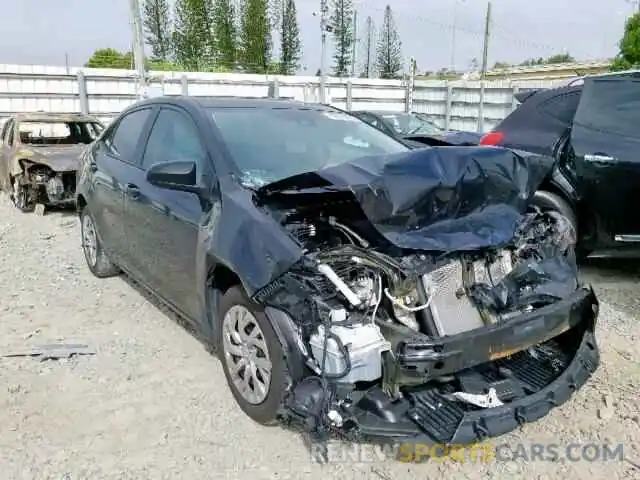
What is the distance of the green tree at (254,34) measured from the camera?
131 ft

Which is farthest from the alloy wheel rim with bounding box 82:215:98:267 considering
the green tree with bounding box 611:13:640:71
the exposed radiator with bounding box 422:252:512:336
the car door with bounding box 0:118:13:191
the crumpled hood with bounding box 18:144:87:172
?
the green tree with bounding box 611:13:640:71

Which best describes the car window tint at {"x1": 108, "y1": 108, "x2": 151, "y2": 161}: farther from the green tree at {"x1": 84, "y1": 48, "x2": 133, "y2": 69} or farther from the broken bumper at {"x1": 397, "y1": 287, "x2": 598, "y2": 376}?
the green tree at {"x1": 84, "y1": 48, "x2": 133, "y2": 69}

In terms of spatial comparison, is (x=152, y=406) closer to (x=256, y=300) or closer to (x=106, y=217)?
(x=256, y=300)

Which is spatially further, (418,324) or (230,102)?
(230,102)

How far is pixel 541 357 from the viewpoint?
3.21m

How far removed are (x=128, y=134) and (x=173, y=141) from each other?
0.95m

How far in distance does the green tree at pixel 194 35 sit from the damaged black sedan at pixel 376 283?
3822 cm

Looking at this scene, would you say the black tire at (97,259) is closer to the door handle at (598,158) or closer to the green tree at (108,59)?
the door handle at (598,158)

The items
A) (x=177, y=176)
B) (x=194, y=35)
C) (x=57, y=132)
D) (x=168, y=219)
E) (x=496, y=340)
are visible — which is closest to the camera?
(x=496, y=340)

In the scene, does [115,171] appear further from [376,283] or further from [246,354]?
[376,283]

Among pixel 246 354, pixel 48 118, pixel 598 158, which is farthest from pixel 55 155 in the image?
pixel 598 158

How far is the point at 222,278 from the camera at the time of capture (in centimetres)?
318

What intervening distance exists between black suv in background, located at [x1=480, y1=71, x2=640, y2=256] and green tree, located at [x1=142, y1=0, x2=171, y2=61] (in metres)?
39.3

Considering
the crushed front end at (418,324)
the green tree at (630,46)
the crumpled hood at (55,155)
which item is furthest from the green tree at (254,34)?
the crushed front end at (418,324)
